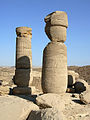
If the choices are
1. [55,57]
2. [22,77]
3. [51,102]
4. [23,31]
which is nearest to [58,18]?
[55,57]

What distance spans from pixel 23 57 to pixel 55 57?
15.5 ft

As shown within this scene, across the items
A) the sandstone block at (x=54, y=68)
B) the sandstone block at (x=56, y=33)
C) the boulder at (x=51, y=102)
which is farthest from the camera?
the sandstone block at (x=56, y=33)

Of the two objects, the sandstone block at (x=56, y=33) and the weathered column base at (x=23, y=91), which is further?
the weathered column base at (x=23, y=91)

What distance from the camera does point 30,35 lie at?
1264 cm

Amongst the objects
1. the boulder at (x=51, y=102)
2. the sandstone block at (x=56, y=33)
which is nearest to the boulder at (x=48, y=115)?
the boulder at (x=51, y=102)

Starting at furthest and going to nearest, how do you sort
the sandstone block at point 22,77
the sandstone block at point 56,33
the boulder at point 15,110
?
1. the sandstone block at point 22,77
2. the sandstone block at point 56,33
3. the boulder at point 15,110

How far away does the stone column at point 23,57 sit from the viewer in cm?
1173

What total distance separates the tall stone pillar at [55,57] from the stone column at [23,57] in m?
3.86

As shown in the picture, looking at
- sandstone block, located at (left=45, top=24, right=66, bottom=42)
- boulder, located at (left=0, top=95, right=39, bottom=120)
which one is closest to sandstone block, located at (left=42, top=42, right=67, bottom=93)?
sandstone block, located at (left=45, top=24, right=66, bottom=42)

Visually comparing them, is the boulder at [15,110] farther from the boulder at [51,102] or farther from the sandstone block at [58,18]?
the sandstone block at [58,18]

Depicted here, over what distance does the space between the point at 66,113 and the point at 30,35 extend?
7925mm

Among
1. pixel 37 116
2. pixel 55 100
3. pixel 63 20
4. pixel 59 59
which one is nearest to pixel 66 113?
pixel 55 100

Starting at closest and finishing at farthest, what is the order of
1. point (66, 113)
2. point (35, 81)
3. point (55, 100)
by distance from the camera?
1. point (66, 113)
2. point (55, 100)
3. point (35, 81)

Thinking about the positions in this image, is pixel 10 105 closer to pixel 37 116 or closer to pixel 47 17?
pixel 37 116
